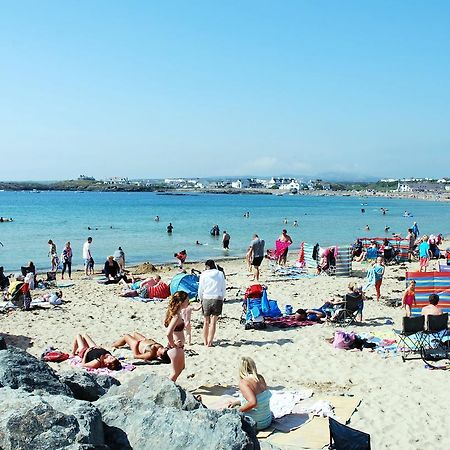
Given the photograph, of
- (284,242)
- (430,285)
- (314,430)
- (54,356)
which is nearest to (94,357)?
(54,356)

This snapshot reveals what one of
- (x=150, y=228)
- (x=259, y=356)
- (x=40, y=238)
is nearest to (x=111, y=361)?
(x=259, y=356)

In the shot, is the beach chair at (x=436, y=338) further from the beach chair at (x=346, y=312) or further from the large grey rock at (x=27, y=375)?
the large grey rock at (x=27, y=375)

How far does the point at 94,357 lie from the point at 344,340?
14.1 feet

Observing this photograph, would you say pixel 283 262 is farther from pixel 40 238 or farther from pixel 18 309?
pixel 40 238

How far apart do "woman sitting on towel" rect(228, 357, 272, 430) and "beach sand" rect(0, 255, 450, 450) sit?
1182mm

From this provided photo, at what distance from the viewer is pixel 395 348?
9.91 m

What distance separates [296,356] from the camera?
977 cm

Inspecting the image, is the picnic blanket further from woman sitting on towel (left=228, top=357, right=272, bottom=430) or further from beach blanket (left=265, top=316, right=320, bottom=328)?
beach blanket (left=265, top=316, right=320, bottom=328)

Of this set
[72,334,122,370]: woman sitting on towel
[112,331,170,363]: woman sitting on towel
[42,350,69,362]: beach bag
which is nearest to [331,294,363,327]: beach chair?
[112,331,170,363]: woman sitting on towel

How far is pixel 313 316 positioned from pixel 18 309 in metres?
6.89

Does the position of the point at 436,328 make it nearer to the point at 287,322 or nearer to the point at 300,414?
the point at 287,322

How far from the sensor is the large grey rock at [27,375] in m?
5.35

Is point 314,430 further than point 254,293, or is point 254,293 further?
point 254,293

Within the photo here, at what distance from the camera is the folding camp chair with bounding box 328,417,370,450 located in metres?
5.62
